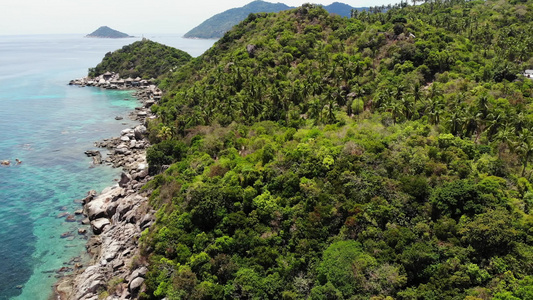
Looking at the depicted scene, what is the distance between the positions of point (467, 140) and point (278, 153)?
28195 mm

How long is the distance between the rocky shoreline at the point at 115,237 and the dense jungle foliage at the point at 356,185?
278 cm

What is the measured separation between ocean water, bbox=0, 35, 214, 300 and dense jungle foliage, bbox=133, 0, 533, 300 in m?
13.3

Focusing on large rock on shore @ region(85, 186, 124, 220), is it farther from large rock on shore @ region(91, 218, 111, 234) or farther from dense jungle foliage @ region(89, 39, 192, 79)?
dense jungle foliage @ region(89, 39, 192, 79)

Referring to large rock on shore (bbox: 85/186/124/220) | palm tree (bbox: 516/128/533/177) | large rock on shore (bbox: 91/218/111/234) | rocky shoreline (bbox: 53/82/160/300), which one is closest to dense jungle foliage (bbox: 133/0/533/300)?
palm tree (bbox: 516/128/533/177)

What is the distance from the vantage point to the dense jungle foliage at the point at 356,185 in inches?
1310

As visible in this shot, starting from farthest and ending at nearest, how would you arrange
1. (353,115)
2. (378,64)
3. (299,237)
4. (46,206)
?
(378,64), (353,115), (46,206), (299,237)

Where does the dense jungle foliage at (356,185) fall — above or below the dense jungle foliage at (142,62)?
below

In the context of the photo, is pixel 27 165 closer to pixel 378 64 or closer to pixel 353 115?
pixel 353 115

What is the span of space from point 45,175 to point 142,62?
115010mm

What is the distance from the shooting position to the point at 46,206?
56906 millimetres

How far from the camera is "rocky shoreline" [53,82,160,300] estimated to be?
38406 millimetres

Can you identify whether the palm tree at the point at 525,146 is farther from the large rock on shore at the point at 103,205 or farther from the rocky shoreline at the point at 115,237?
the large rock on shore at the point at 103,205

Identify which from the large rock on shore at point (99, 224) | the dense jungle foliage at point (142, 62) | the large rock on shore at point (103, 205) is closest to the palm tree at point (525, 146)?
the large rock on shore at point (103, 205)

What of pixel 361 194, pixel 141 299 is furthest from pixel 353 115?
pixel 141 299
